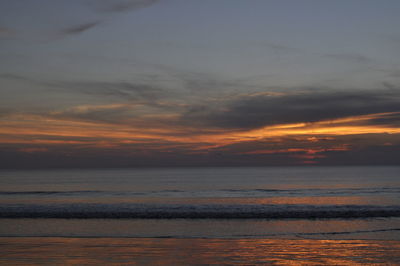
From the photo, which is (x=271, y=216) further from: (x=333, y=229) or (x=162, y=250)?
(x=162, y=250)

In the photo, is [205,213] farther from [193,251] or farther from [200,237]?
[193,251]

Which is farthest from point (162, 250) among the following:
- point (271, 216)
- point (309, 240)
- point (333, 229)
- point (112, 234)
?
point (271, 216)

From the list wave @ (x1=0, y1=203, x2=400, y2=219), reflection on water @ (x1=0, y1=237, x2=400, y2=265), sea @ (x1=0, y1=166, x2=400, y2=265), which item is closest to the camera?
reflection on water @ (x1=0, y1=237, x2=400, y2=265)

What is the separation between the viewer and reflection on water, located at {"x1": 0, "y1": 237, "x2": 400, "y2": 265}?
10977 millimetres

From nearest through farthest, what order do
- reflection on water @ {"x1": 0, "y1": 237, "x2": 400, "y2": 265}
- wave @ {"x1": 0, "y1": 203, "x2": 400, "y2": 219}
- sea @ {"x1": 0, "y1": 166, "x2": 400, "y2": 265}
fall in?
1. reflection on water @ {"x1": 0, "y1": 237, "x2": 400, "y2": 265}
2. sea @ {"x1": 0, "y1": 166, "x2": 400, "y2": 265}
3. wave @ {"x1": 0, "y1": 203, "x2": 400, "y2": 219}

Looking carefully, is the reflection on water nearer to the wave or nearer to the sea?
the sea

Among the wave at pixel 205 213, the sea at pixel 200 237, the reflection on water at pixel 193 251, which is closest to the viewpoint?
the reflection on water at pixel 193 251

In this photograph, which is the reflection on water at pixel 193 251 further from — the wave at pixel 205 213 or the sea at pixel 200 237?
the wave at pixel 205 213

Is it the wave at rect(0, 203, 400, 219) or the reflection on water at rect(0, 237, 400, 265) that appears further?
the wave at rect(0, 203, 400, 219)

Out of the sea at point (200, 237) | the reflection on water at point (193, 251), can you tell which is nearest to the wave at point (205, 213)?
the sea at point (200, 237)

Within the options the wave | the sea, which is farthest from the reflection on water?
the wave

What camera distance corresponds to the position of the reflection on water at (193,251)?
10977 millimetres

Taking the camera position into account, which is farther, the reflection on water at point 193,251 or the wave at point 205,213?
the wave at point 205,213

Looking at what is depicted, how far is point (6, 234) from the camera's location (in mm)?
15508
